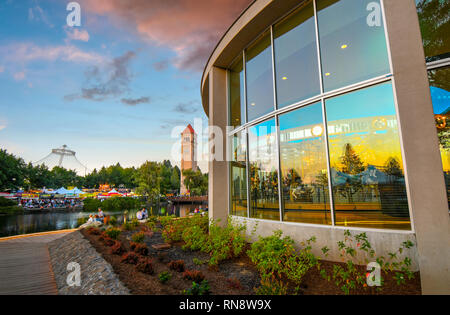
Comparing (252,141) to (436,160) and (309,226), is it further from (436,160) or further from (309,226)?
(436,160)

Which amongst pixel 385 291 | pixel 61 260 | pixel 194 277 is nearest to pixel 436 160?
pixel 385 291

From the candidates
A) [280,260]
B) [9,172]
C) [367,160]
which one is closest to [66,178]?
[9,172]

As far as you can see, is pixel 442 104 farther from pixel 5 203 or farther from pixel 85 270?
pixel 5 203

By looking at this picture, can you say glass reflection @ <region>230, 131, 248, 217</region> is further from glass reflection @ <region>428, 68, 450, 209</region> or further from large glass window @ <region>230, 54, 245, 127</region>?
glass reflection @ <region>428, 68, 450, 209</region>

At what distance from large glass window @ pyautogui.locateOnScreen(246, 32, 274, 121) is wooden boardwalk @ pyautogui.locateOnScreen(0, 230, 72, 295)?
22.3 ft

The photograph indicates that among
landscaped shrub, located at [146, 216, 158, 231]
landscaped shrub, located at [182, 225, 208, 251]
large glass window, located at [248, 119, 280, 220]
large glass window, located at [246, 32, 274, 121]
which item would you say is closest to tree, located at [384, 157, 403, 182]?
large glass window, located at [248, 119, 280, 220]

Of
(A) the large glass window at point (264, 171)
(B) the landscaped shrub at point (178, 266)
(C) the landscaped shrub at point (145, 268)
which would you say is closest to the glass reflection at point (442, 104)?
(A) the large glass window at point (264, 171)

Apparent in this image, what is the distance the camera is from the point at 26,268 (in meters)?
5.12

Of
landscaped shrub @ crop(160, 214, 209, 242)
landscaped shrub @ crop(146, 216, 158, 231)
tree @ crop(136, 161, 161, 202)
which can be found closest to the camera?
landscaped shrub @ crop(160, 214, 209, 242)

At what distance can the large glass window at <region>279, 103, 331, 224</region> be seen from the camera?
14.9 feet

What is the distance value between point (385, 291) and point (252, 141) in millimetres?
4747

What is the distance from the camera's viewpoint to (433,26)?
3.63m

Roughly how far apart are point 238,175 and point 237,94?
326 cm

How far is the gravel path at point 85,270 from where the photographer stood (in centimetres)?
325
